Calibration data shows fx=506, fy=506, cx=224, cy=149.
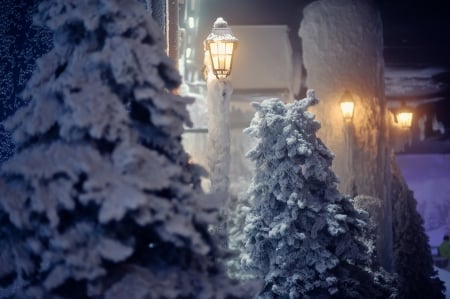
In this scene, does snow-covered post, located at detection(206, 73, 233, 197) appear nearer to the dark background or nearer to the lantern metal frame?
the dark background

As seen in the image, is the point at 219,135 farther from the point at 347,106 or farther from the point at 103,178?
the point at 103,178

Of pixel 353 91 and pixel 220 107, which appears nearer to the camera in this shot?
pixel 220 107

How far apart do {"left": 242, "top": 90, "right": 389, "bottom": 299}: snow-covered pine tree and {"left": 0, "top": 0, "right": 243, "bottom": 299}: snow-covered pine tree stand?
4077mm

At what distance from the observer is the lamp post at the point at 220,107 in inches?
253

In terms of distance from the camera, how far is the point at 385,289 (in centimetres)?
669

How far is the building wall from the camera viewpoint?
9.02 m

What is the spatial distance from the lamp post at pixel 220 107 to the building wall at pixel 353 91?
119 inches

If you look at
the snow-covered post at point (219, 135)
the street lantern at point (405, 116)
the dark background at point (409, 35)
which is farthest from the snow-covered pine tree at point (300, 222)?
the street lantern at point (405, 116)

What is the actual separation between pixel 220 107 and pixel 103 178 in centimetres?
510

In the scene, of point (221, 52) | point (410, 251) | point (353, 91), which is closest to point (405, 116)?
point (410, 251)

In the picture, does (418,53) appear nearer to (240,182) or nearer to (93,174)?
(240,182)

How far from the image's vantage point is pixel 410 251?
1069 cm

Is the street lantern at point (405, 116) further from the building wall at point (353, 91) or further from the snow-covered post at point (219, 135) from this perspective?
the snow-covered post at point (219, 135)

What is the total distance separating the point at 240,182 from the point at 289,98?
259cm
